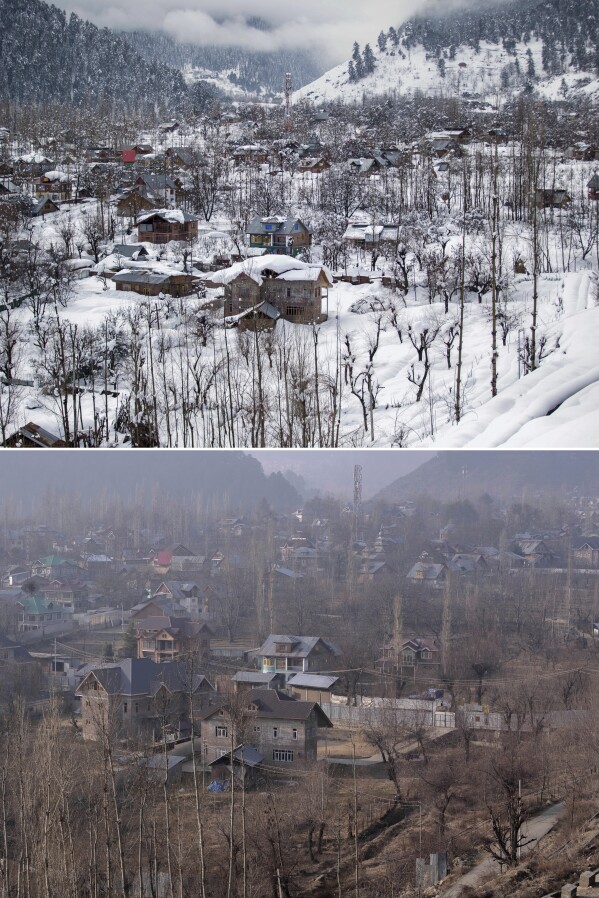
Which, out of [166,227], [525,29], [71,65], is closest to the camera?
[166,227]

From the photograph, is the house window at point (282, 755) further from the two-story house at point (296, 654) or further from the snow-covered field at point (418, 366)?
the snow-covered field at point (418, 366)

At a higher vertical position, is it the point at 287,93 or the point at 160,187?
the point at 287,93

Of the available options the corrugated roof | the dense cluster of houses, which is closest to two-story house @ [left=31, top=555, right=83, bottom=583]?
the dense cluster of houses

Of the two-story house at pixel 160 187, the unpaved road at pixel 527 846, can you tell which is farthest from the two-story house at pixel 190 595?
the two-story house at pixel 160 187

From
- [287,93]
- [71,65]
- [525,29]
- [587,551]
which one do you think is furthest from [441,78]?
[587,551]

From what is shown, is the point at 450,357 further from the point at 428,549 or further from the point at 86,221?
the point at 86,221

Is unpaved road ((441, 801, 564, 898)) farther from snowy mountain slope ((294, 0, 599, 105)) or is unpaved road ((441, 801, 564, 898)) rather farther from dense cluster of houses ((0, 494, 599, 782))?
snowy mountain slope ((294, 0, 599, 105))

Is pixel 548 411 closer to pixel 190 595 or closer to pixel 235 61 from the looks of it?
pixel 190 595
